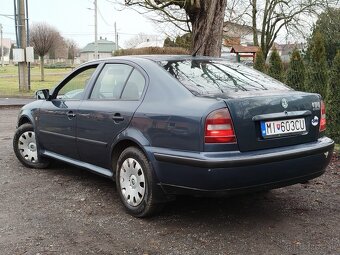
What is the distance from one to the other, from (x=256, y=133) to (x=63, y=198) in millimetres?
2338

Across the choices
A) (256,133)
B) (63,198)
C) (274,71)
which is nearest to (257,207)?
(256,133)

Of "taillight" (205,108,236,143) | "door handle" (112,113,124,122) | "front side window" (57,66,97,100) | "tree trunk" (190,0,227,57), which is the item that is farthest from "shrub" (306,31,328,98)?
"taillight" (205,108,236,143)

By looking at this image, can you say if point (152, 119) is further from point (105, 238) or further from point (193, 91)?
point (105, 238)

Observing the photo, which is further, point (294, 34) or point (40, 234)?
point (294, 34)

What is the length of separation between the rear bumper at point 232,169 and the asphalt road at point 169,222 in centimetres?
43

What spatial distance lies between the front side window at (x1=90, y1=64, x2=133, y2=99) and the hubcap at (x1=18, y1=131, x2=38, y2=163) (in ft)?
5.69

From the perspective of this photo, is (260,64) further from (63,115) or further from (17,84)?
(17,84)

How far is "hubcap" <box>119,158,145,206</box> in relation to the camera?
412cm

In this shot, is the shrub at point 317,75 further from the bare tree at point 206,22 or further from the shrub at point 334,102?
the bare tree at point 206,22

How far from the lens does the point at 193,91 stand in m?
3.85

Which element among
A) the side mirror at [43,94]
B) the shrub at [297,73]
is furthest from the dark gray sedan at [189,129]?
the shrub at [297,73]

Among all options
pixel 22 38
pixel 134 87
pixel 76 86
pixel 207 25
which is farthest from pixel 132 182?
pixel 22 38

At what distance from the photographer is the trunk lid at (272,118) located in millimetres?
3572

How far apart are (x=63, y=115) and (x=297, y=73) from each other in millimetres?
6296
